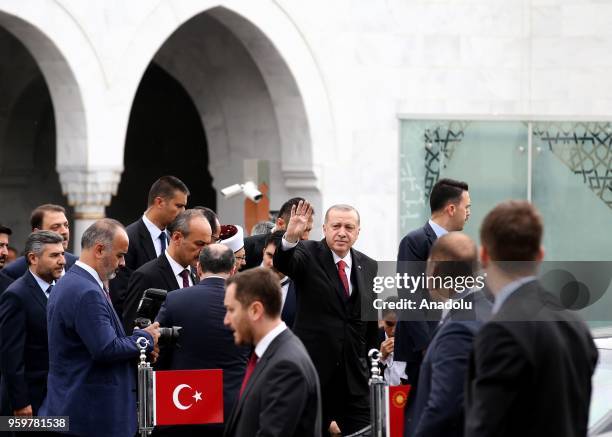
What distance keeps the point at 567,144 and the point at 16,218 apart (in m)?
7.40

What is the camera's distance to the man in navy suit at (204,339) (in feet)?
22.5

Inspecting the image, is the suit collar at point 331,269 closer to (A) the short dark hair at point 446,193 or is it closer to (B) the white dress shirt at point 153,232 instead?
(A) the short dark hair at point 446,193

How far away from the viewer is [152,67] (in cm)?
1912

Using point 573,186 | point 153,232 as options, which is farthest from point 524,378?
point 573,186

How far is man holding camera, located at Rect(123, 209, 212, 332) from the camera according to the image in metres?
7.78

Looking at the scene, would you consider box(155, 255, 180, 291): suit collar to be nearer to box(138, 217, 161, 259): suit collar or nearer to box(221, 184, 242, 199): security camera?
box(138, 217, 161, 259): suit collar

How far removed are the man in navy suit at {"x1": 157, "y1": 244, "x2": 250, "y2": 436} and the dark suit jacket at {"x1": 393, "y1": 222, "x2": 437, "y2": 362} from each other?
98 cm

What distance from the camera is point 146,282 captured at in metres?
7.77

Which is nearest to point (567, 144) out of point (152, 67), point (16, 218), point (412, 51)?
point (412, 51)

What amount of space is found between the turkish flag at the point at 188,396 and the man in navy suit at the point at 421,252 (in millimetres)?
1159

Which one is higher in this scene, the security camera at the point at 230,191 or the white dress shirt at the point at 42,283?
the security camera at the point at 230,191

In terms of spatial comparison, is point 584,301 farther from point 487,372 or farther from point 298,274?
point 487,372

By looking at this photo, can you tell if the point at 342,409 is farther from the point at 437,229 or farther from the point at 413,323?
the point at 437,229

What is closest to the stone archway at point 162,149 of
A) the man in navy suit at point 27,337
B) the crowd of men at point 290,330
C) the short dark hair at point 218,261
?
the crowd of men at point 290,330
